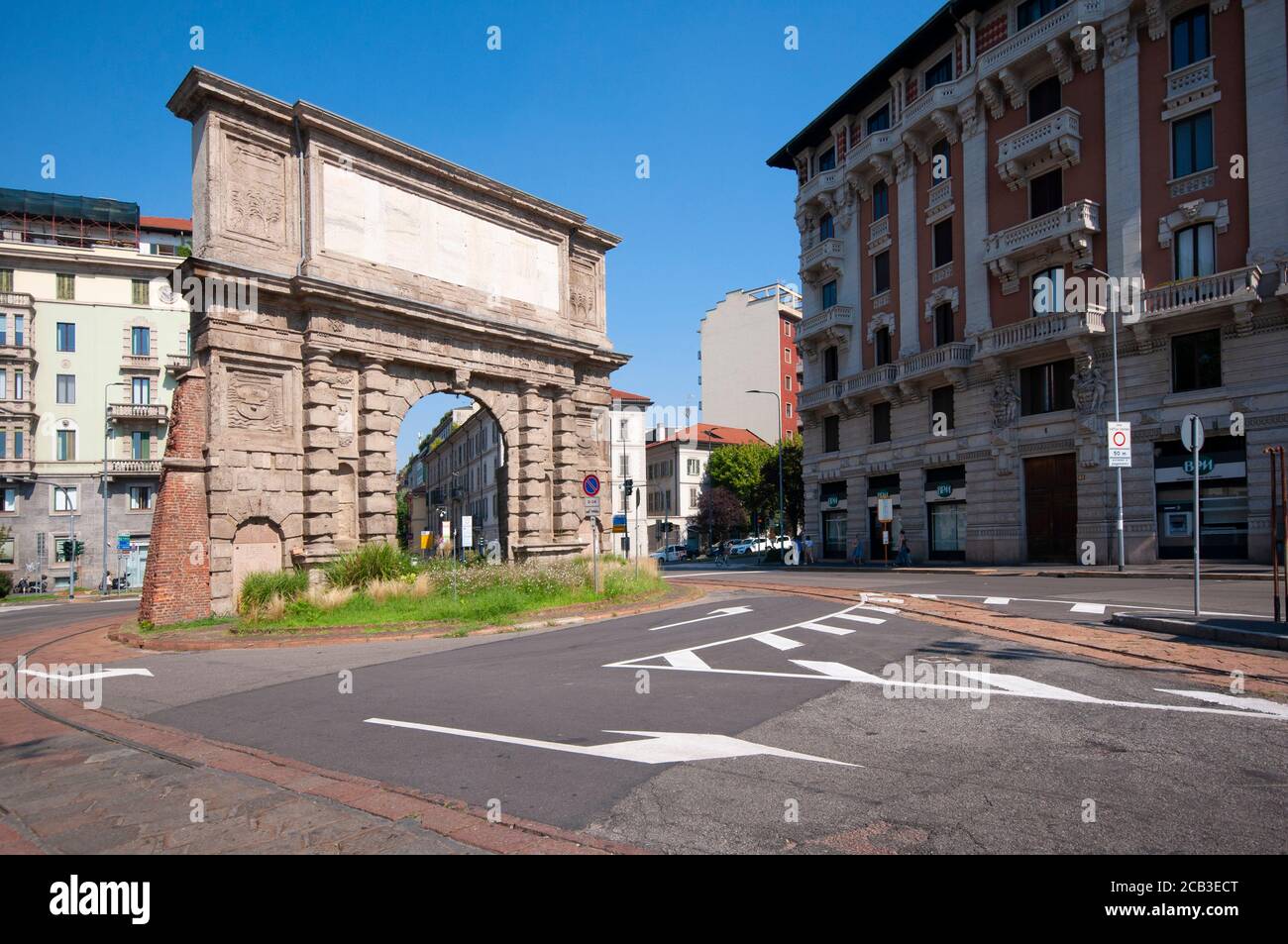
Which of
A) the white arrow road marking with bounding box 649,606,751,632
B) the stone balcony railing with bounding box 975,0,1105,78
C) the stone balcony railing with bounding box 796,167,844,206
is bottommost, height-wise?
the white arrow road marking with bounding box 649,606,751,632

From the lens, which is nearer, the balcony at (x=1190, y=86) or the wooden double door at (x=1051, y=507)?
the balcony at (x=1190, y=86)

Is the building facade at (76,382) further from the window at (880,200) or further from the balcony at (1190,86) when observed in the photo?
the balcony at (1190,86)

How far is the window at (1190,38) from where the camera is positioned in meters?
26.9

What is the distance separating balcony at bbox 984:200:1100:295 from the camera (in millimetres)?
29062

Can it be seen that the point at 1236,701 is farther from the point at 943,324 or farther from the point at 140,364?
the point at 140,364

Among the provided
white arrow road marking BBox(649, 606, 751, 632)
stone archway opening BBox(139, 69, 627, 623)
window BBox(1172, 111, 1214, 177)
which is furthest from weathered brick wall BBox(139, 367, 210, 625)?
window BBox(1172, 111, 1214, 177)

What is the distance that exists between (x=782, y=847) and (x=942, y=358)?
110ft

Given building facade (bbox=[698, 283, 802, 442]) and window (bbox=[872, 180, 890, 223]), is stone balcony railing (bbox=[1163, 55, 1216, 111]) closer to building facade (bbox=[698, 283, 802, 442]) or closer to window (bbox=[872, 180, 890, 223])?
window (bbox=[872, 180, 890, 223])

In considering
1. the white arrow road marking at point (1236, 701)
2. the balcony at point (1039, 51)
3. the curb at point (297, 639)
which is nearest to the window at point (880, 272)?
the balcony at point (1039, 51)

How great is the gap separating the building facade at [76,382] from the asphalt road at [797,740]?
4572 cm

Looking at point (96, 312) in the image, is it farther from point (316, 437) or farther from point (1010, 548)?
point (1010, 548)

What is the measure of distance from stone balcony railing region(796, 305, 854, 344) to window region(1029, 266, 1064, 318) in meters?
10.9

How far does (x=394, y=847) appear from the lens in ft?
13.5

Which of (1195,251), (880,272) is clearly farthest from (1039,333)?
(880,272)
